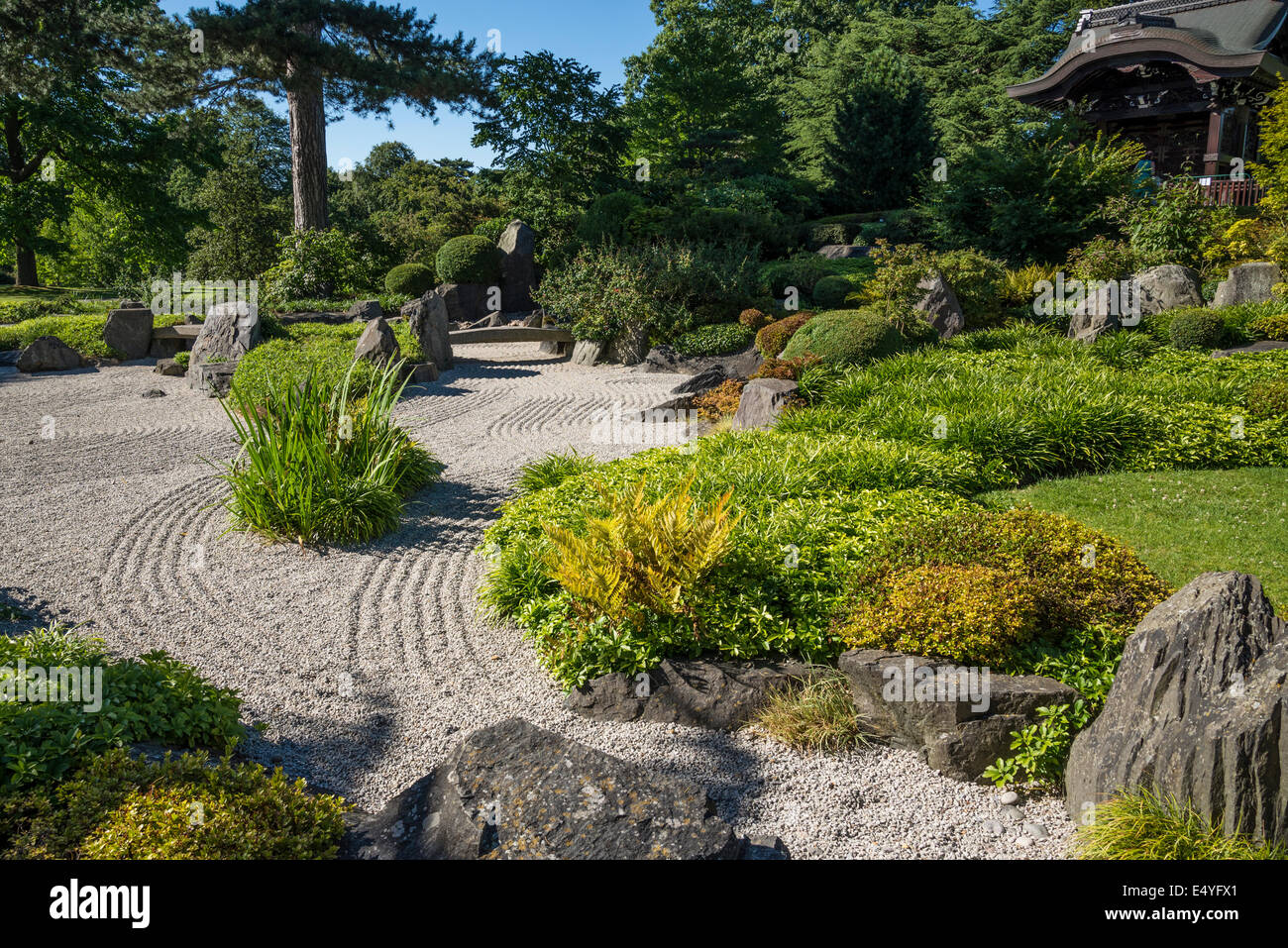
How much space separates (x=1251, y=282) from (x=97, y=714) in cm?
1577

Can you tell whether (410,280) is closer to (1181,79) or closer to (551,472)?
(551,472)

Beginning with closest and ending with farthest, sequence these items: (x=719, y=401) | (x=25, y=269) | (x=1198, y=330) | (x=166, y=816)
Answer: (x=166, y=816)
(x=719, y=401)
(x=1198, y=330)
(x=25, y=269)

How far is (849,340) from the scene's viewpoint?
34.4 ft

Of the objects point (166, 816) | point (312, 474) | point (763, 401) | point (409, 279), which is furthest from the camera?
point (409, 279)

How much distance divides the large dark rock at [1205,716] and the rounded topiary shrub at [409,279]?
18.7 metres

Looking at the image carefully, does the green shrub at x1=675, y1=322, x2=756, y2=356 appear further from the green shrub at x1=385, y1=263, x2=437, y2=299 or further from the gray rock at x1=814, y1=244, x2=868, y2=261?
the green shrub at x1=385, y1=263, x2=437, y2=299

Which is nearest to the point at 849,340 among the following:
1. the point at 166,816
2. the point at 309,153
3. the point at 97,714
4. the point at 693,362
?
the point at 693,362

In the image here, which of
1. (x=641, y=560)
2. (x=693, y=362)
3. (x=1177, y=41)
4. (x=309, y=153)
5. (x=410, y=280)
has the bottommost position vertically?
(x=641, y=560)

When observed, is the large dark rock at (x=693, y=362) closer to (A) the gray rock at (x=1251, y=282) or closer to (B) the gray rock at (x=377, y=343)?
(B) the gray rock at (x=377, y=343)

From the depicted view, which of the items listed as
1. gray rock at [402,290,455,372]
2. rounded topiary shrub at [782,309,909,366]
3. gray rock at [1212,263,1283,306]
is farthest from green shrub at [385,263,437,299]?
gray rock at [1212,263,1283,306]

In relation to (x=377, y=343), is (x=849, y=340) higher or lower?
lower

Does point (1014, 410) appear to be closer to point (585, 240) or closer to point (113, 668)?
point (113, 668)

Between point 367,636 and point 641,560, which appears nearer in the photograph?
point 641,560

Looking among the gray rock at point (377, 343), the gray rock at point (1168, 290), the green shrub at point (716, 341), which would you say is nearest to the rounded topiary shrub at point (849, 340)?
the green shrub at point (716, 341)
